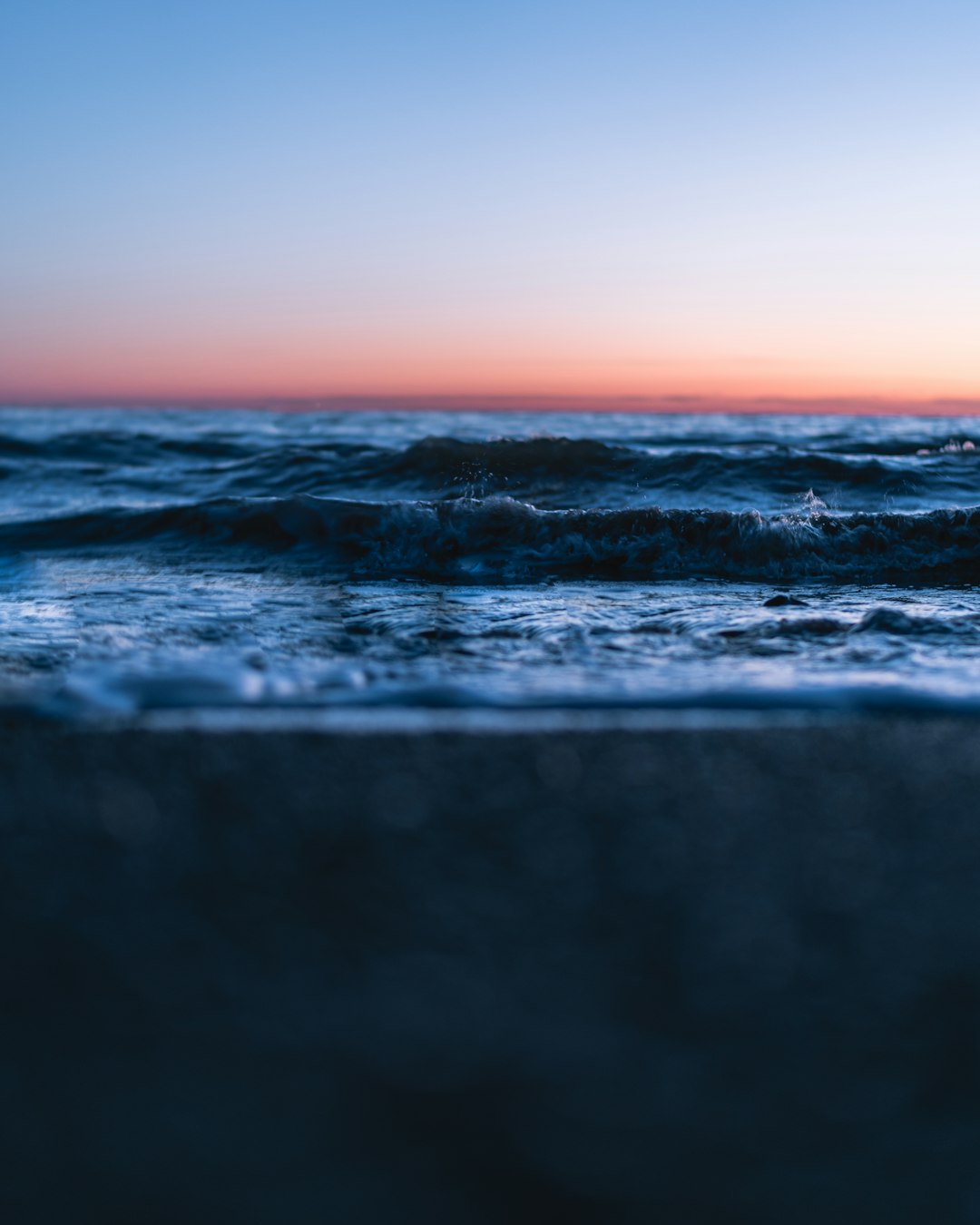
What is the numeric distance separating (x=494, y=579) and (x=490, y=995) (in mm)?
3760

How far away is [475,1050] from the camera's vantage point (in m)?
0.82

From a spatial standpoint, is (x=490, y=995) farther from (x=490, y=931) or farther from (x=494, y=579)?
(x=494, y=579)

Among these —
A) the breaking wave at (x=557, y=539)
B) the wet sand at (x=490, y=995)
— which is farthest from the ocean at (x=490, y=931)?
the breaking wave at (x=557, y=539)

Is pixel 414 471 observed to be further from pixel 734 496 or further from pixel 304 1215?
pixel 304 1215

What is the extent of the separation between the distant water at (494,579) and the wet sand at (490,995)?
651mm

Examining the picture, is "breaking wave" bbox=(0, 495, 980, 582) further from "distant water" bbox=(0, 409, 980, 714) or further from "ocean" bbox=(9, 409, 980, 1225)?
"ocean" bbox=(9, 409, 980, 1225)

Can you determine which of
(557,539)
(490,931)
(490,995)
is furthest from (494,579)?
(490,995)

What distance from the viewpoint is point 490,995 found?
90 centimetres

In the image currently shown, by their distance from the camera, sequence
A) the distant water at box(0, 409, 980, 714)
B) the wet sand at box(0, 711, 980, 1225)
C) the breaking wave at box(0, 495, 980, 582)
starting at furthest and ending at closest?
the breaking wave at box(0, 495, 980, 582)
the distant water at box(0, 409, 980, 714)
the wet sand at box(0, 711, 980, 1225)

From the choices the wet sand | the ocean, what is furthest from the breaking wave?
the wet sand

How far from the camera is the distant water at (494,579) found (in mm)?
2184

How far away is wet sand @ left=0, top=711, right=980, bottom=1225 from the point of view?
0.70 m

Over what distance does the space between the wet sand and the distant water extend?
651 millimetres

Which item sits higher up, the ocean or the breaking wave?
the breaking wave
